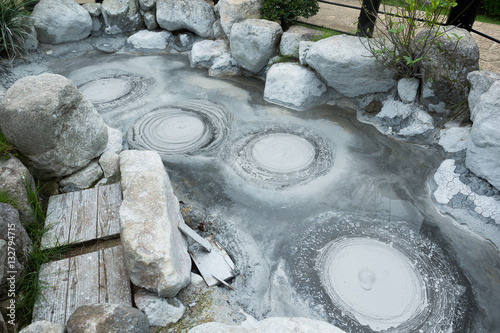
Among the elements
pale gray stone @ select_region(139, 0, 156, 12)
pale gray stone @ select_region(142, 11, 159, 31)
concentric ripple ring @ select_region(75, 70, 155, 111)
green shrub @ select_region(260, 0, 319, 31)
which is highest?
green shrub @ select_region(260, 0, 319, 31)

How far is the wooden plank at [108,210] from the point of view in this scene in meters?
2.81

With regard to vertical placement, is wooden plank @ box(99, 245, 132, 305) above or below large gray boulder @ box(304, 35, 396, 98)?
below

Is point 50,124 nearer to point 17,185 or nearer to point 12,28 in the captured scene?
point 17,185

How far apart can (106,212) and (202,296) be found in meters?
1.09

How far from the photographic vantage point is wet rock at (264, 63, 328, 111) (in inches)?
188

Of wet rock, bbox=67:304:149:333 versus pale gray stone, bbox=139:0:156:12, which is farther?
pale gray stone, bbox=139:0:156:12

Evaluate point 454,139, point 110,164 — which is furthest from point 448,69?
point 110,164

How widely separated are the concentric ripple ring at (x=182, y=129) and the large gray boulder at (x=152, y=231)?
3.43 feet

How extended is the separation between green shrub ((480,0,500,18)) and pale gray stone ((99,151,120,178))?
25.1 ft

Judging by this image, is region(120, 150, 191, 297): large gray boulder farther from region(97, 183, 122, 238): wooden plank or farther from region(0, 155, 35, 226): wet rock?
region(0, 155, 35, 226): wet rock

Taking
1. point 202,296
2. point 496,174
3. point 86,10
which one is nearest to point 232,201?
point 202,296

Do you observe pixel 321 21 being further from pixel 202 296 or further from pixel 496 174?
pixel 202 296

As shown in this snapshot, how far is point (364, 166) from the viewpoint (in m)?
3.89

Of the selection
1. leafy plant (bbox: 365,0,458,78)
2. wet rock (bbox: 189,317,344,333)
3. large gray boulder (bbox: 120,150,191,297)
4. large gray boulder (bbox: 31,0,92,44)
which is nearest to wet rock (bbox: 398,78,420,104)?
leafy plant (bbox: 365,0,458,78)
